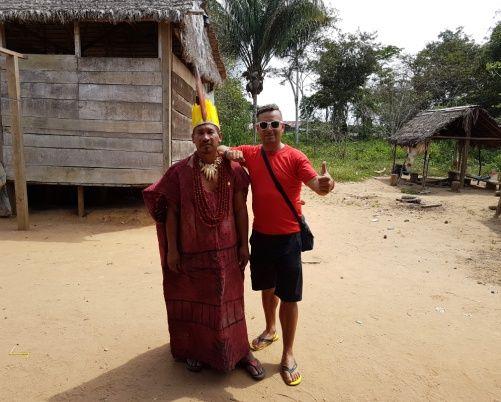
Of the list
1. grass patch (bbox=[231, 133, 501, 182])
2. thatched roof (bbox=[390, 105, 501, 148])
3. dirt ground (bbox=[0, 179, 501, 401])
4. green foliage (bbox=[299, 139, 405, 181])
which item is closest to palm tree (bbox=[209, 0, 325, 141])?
grass patch (bbox=[231, 133, 501, 182])

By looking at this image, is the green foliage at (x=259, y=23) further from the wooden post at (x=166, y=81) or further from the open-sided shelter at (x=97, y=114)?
the wooden post at (x=166, y=81)

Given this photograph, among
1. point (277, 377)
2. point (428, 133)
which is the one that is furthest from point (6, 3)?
point (428, 133)

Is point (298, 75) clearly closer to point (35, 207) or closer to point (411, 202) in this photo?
point (411, 202)

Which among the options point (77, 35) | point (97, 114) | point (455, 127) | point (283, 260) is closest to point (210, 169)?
point (283, 260)

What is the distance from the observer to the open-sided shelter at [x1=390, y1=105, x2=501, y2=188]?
12.6 meters

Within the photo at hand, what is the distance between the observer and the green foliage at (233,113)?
16.6 meters

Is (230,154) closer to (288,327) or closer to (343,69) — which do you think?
(288,327)

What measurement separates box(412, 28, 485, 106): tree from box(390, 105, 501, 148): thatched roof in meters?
8.70

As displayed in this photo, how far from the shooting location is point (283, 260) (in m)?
2.48

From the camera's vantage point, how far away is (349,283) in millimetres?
4359

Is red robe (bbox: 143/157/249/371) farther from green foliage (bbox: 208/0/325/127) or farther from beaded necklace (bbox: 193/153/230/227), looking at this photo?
green foliage (bbox: 208/0/325/127)

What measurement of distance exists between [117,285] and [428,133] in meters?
11.8

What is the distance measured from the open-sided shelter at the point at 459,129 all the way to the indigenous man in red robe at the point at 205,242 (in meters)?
11.5

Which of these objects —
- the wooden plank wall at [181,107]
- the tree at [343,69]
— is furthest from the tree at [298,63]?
the wooden plank wall at [181,107]
